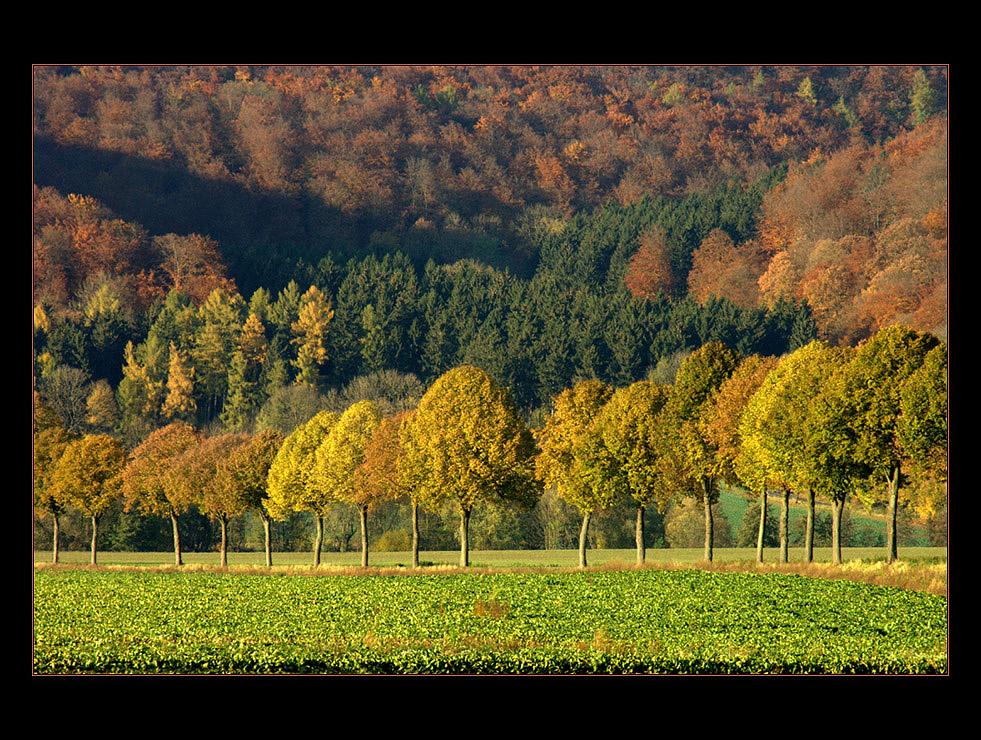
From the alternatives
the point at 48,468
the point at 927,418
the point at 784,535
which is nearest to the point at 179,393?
the point at 48,468

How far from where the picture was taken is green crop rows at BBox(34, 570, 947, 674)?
32.4 metres

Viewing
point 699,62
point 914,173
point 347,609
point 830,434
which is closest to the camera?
point 699,62

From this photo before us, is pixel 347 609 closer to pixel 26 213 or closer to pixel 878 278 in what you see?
pixel 26 213

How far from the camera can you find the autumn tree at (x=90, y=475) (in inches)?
3155

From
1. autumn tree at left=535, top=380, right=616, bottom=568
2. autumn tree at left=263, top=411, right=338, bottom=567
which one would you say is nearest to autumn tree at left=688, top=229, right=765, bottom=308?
autumn tree at left=535, top=380, right=616, bottom=568

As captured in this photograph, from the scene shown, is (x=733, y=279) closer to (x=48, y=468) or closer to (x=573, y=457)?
(x=573, y=457)

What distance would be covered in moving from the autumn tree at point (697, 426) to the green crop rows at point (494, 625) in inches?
335

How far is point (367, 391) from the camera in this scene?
150375 millimetres

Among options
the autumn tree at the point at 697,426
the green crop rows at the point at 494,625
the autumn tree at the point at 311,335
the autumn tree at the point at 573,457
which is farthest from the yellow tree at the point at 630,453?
the autumn tree at the point at 311,335

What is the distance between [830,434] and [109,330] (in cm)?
13755

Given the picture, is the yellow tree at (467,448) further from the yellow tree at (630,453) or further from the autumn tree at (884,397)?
the autumn tree at (884,397)

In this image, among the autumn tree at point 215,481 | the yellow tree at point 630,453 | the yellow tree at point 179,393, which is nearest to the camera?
the yellow tree at point 630,453

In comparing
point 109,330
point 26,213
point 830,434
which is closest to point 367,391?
point 109,330

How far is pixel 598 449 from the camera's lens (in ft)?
229
